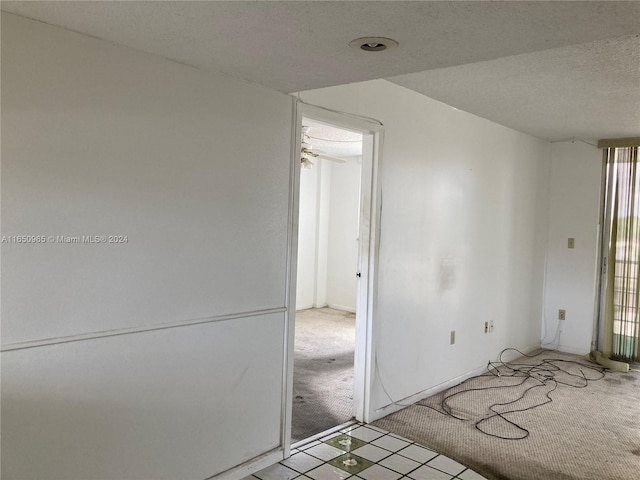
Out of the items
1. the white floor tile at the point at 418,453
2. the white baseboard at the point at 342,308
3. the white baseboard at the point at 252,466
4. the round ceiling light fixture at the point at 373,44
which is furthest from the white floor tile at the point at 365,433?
the white baseboard at the point at 342,308

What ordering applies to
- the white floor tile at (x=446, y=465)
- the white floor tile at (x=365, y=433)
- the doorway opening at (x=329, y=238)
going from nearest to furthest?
the white floor tile at (x=446, y=465), the white floor tile at (x=365, y=433), the doorway opening at (x=329, y=238)

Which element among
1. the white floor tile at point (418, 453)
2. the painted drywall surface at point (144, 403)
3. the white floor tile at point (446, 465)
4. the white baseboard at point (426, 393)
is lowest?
the white floor tile at point (446, 465)

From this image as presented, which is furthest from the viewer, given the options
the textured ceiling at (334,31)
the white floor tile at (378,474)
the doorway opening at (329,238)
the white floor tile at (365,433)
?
the doorway opening at (329,238)

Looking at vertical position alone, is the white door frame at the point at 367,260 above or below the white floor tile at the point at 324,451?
above

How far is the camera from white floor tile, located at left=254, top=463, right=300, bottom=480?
262 cm

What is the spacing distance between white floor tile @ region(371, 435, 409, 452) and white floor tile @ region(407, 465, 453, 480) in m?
0.27

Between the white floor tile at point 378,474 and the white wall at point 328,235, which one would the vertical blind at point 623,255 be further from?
the white floor tile at point 378,474

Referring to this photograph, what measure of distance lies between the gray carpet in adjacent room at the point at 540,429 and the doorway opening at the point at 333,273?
0.51m

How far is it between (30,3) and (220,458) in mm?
2116

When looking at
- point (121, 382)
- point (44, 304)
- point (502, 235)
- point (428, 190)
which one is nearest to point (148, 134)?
point (44, 304)

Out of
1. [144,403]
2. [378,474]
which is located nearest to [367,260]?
[378,474]

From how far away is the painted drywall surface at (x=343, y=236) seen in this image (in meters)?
7.76

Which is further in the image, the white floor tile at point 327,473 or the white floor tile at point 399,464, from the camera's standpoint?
the white floor tile at point 399,464

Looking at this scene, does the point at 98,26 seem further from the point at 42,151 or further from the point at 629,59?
the point at 629,59
